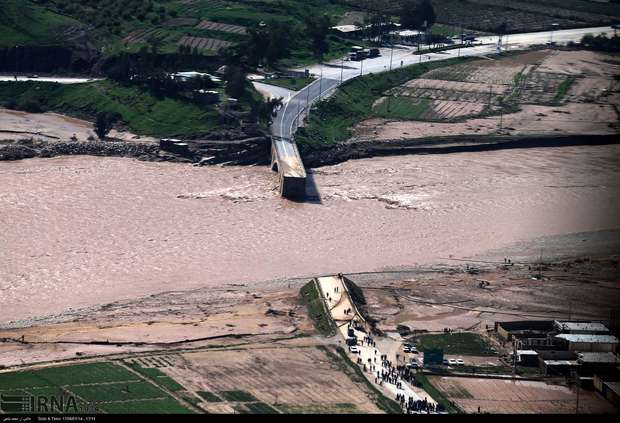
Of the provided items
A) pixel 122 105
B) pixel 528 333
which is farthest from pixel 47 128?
pixel 528 333

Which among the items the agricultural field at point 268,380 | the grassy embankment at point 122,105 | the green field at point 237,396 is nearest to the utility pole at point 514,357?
the agricultural field at point 268,380

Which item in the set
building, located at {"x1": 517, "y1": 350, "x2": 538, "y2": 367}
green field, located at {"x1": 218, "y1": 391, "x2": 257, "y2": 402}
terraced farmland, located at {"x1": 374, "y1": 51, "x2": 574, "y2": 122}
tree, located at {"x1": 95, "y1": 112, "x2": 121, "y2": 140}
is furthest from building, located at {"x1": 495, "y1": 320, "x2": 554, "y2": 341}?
terraced farmland, located at {"x1": 374, "y1": 51, "x2": 574, "y2": 122}

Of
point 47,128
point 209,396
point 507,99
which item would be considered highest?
point 209,396

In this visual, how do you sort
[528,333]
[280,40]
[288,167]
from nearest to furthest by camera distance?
[528,333] < [288,167] < [280,40]

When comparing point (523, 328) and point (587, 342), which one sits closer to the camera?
point (587, 342)

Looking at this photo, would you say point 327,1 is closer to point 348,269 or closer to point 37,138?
point 37,138

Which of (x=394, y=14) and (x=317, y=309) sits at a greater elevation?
(x=317, y=309)

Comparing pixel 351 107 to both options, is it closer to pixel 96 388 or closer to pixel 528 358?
pixel 528 358

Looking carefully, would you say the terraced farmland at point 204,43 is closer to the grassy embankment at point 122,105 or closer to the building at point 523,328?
the grassy embankment at point 122,105
